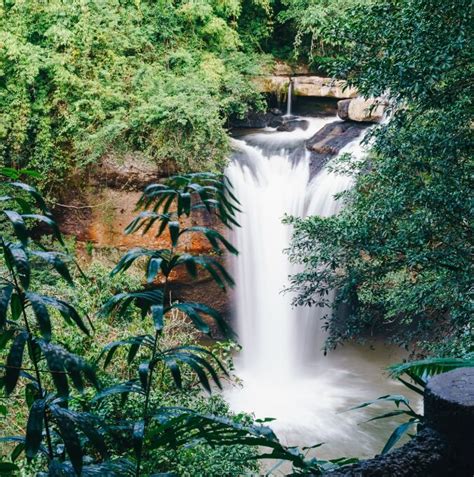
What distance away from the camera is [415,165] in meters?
6.00

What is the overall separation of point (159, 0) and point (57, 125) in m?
3.97

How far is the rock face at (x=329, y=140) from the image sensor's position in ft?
41.9

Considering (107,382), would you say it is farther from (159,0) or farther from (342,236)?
(159,0)

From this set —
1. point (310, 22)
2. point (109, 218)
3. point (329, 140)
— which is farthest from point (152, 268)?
point (329, 140)

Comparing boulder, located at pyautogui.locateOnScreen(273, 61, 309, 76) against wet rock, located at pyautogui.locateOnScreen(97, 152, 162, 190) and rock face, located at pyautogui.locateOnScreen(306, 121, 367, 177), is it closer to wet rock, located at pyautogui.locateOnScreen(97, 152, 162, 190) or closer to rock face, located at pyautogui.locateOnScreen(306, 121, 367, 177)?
rock face, located at pyautogui.locateOnScreen(306, 121, 367, 177)

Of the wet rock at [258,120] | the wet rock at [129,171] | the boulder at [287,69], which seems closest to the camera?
the wet rock at [129,171]

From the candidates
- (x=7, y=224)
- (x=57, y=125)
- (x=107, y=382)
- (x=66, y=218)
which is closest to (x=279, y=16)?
(x=57, y=125)

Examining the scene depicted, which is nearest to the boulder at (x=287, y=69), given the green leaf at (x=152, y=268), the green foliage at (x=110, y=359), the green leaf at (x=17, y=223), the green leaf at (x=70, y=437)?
the green foliage at (x=110, y=359)

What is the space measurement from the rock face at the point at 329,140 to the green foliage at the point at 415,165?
5.70 meters

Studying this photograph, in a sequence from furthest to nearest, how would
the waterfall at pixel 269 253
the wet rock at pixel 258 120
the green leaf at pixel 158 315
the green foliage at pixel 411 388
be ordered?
the wet rock at pixel 258 120 < the waterfall at pixel 269 253 < the green foliage at pixel 411 388 < the green leaf at pixel 158 315

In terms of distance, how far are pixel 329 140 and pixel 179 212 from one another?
11.9 metres

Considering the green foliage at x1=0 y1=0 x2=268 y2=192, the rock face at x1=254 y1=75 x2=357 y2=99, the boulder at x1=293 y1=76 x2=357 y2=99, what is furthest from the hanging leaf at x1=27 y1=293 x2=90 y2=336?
the boulder at x1=293 y1=76 x2=357 y2=99

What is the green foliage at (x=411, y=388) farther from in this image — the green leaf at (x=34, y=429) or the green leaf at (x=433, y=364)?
the green leaf at (x=34, y=429)

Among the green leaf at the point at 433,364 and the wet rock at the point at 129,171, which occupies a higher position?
the green leaf at the point at 433,364
